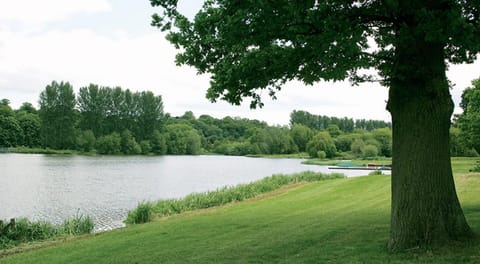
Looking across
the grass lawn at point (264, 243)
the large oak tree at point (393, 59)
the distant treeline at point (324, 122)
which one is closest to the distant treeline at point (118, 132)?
the distant treeline at point (324, 122)

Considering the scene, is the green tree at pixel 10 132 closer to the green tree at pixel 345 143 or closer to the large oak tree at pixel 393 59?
the green tree at pixel 345 143

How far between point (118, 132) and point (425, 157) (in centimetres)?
11137

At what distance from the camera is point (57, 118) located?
102 metres

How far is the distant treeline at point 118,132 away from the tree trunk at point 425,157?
338 ft

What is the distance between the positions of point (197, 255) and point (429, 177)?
5122 millimetres

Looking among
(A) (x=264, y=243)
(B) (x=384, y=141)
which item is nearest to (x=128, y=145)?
(B) (x=384, y=141)

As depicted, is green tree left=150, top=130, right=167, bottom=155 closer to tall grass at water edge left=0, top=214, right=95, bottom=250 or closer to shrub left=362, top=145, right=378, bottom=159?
shrub left=362, top=145, right=378, bottom=159

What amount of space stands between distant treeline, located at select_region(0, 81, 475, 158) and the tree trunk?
103 metres

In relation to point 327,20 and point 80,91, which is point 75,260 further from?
point 80,91

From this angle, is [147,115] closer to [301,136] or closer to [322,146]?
[322,146]

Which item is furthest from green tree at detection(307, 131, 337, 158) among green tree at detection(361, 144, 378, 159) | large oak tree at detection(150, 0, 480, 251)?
large oak tree at detection(150, 0, 480, 251)

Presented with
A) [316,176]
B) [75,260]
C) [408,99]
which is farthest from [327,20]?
[316,176]

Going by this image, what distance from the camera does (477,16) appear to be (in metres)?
6.62

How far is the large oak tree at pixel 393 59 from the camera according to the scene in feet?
20.5
